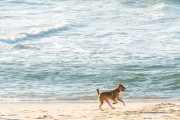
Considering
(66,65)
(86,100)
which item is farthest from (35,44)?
(86,100)

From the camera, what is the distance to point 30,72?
54.1 feet

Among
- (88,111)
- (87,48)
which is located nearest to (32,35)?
(87,48)

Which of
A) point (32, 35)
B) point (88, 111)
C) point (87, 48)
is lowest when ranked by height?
point (88, 111)

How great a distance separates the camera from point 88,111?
11758 millimetres

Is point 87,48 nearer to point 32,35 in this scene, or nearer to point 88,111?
point 32,35

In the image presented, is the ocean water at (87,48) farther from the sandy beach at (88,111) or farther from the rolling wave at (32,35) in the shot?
the sandy beach at (88,111)

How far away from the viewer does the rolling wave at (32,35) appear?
21.6 metres

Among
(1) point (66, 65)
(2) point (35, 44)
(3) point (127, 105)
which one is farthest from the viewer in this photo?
(2) point (35, 44)

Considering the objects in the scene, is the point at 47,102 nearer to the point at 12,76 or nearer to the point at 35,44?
the point at 12,76

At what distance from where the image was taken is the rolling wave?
2156cm

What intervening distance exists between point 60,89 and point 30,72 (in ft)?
6.94

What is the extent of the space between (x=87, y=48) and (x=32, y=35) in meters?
3.22

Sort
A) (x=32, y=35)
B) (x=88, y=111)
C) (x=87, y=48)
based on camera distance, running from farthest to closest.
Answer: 1. (x=32, y=35)
2. (x=87, y=48)
3. (x=88, y=111)

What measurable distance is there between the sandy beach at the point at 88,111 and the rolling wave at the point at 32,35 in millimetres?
8910
